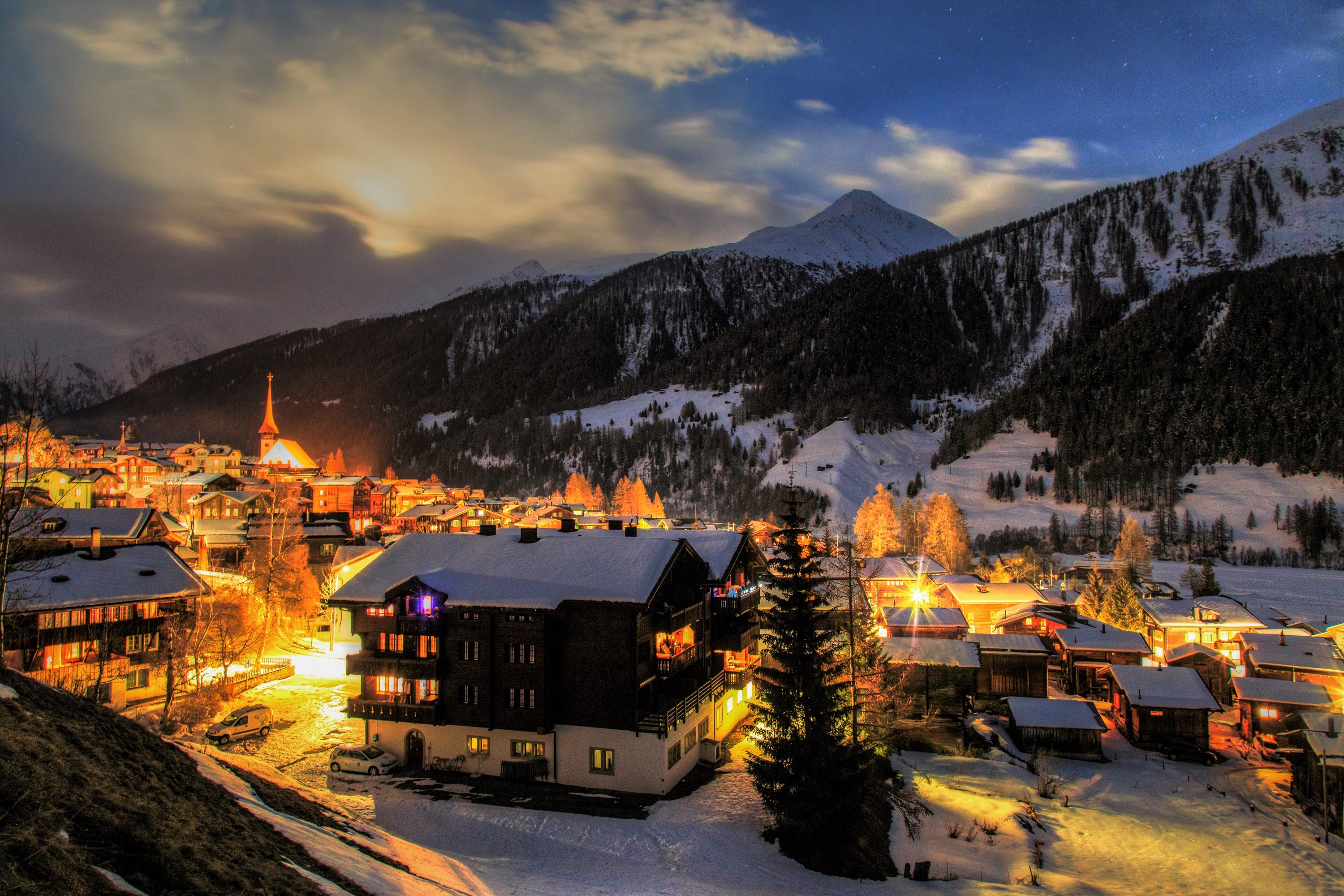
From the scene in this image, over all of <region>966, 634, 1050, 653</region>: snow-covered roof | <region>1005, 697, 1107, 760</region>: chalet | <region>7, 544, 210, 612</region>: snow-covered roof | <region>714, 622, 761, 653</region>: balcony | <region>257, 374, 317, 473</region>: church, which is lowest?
<region>1005, 697, 1107, 760</region>: chalet

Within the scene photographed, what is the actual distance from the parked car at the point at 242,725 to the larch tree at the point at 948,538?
3591 inches

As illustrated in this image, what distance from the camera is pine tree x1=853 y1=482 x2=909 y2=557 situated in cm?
10919

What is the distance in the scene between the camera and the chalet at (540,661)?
29.8 meters

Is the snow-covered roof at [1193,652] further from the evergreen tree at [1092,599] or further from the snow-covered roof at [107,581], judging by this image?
the snow-covered roof at [107,581]

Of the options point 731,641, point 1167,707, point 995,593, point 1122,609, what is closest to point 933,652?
point 1167,707

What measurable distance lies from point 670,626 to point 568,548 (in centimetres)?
612

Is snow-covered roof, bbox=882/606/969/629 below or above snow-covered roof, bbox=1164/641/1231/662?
above

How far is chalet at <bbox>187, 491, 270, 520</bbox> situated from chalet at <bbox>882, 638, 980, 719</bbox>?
78.3m

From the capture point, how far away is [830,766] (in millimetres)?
25844

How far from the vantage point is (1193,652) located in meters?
58.2

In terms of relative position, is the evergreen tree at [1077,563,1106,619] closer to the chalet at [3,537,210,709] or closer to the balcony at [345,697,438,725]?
the balcony at [345,697,438,725]

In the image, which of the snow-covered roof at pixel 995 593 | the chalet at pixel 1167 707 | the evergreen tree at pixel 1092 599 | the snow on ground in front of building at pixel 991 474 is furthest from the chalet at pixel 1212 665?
the snow on ground in front of building at pixel 991 474

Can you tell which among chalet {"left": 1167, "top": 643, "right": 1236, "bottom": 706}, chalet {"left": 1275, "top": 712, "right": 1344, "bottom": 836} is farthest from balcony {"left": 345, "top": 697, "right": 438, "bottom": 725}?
chalet {"left": 1167, "top": 643, "right": 1236, "bottom": 706}

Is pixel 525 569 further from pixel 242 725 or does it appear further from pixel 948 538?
pixel 948 538
